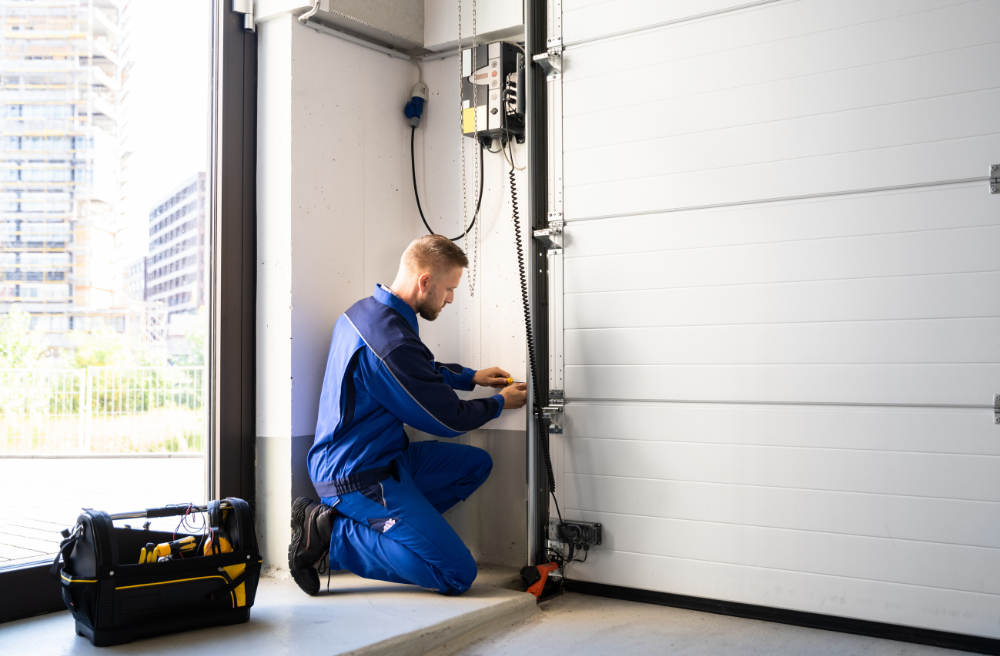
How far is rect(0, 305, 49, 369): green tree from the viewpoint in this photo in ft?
9.00

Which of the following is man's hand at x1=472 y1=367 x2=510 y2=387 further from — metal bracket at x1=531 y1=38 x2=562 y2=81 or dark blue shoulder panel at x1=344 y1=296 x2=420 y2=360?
metal bracket at x1=531 y1=38 x2=562 y2=81

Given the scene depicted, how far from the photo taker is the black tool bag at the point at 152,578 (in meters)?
2.29

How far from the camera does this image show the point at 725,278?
9.57 ft

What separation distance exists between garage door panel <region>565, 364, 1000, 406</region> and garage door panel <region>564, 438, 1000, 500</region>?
0.19 meters

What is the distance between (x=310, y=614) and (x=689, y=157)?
2.26 m

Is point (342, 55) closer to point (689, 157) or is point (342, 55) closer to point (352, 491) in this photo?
point (689, 157)

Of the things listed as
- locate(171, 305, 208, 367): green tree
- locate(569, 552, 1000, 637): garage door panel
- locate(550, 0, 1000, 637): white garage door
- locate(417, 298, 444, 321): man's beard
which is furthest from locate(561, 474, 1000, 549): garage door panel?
locate(171, 305, 208, 367): green tree

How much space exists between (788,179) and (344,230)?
197 cm

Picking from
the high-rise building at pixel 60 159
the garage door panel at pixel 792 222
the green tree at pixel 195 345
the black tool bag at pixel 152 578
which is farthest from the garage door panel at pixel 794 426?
the high-rise building at pixel 60 159

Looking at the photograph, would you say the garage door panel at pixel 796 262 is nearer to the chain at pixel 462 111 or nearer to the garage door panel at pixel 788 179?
the garage door panel at pixel 788 179

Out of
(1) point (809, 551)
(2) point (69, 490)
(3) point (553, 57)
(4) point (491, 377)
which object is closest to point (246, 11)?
(3) point (553, 57)

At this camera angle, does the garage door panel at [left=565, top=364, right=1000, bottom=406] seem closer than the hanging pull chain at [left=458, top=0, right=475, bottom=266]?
Yes

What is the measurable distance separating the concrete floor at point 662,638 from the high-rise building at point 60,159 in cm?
202

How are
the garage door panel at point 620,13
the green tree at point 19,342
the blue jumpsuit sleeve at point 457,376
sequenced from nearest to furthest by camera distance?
the green tree at point 19,342
the garage door panel at point 620,13
the blue jumpsuit sleeve at point 457,376
